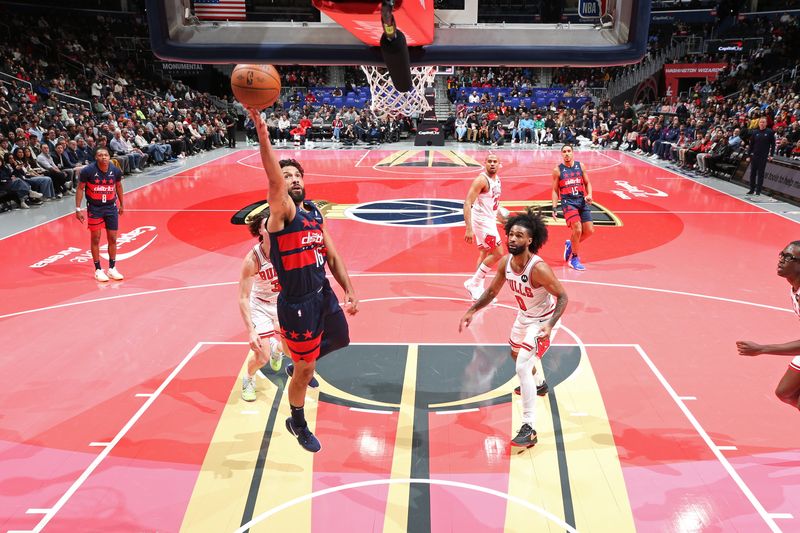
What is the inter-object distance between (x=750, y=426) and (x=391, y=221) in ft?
26.2

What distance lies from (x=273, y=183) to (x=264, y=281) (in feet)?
6.13

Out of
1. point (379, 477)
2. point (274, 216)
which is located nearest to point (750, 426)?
point (379, 477)

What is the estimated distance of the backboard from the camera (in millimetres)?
3344

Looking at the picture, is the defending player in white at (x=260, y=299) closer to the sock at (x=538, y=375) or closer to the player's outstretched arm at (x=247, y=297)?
the player's outstretched arm at (x=247, y=297)

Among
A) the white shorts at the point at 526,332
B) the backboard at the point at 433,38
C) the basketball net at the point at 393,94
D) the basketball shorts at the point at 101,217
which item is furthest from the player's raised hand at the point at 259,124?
the basketball net at the point at 393,94

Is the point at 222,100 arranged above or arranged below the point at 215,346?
above

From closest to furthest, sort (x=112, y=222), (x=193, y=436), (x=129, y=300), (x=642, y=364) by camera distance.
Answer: (x=193, y=436) < (x=642, y=364) < (x=129, y=300) < (x=112, y=222)

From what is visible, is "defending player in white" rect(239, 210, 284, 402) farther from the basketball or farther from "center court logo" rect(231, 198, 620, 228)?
"center court logo" rect(231, 198, 620, 228)

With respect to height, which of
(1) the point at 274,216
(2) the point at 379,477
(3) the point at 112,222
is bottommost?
(2) the point at 379,477

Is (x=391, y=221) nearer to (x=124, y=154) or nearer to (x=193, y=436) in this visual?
(x=193, y=436)

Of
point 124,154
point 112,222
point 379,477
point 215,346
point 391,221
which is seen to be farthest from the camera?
point 124,154

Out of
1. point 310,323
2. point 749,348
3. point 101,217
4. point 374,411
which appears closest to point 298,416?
point 310,323

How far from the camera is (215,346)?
629 centimetres

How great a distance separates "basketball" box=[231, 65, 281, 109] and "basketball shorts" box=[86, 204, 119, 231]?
5.49m
